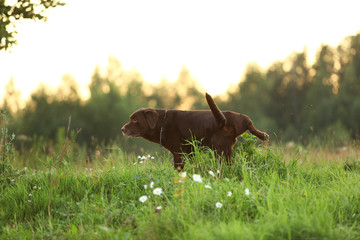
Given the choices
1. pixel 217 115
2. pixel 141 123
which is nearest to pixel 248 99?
pixel 141 123

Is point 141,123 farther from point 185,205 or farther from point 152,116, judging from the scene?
point 185,205

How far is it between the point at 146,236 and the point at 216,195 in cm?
99

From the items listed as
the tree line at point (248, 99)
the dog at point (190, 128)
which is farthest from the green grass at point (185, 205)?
the tree line at point (248, 99)

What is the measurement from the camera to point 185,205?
14.7 ft

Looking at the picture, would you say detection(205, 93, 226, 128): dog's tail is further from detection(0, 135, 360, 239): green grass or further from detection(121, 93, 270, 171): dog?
detection(0, 135, 360, 239): green grass

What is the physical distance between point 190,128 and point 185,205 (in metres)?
2.51

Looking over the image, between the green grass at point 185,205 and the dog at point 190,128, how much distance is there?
0.74 feet

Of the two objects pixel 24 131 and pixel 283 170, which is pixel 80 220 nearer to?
pixel 283 170

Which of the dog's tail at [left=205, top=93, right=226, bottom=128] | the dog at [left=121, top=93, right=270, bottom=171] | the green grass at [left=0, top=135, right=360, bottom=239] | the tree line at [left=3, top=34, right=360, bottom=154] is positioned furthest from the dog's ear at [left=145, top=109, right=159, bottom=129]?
the tree line at [left=3, top=34, right=360, bottom=154]

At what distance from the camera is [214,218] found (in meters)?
4.36

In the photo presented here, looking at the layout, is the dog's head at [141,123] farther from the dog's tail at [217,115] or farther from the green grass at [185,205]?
the dog's tail at [217,115]

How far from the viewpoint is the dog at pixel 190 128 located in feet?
21.6

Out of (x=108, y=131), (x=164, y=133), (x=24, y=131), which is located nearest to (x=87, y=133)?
(x=108, y=131)

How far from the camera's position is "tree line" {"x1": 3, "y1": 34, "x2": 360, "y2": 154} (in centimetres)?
2808
